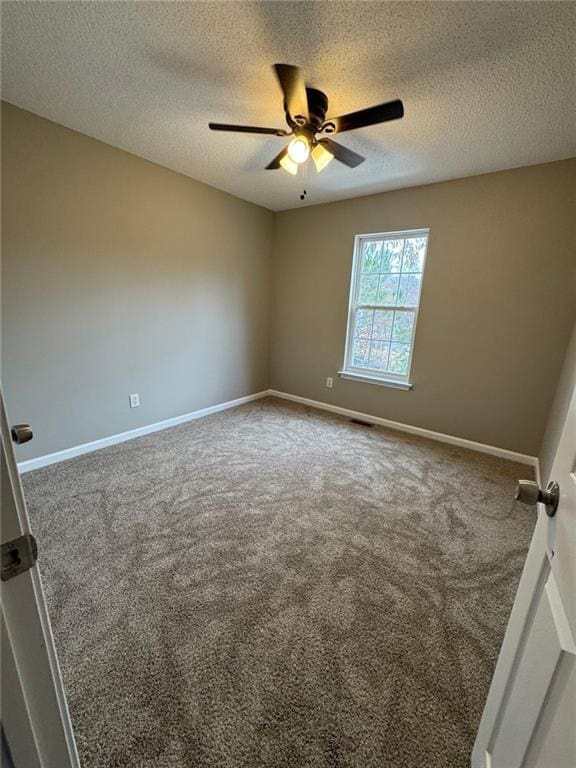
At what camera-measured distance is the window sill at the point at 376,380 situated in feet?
11.3

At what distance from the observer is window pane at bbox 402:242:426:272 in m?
3.22

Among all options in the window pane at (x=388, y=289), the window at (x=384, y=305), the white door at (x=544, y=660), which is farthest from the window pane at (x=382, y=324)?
the white door at (x=544, y=660)

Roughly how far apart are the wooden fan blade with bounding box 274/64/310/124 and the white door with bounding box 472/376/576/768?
1.66 metres

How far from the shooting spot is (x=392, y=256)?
342 cm

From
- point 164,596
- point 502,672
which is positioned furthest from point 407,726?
point 164,596

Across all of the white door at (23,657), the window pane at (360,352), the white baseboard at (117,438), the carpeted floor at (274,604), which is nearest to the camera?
the white door at (23,657)

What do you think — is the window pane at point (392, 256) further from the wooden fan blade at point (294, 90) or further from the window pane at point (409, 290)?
the wooden fan blade at point (294, 90)

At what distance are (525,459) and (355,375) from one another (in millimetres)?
1782

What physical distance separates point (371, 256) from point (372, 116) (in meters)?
2.04

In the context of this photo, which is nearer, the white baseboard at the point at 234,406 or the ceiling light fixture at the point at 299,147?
the ceiling light fixture at the point at 299,147

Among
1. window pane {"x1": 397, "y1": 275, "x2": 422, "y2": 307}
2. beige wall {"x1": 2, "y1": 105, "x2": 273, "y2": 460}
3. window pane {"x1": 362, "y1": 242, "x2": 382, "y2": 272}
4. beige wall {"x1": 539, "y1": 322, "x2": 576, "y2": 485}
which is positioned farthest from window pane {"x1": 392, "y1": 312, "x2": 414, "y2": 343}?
beige wall {"x1": 2, "y1": 105, "x2": 273, "y2": 460}

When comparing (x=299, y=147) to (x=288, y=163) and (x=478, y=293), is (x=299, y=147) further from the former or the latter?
(x=478, y=293)

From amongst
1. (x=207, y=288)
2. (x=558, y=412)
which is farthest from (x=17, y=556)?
(x=207, y=288)

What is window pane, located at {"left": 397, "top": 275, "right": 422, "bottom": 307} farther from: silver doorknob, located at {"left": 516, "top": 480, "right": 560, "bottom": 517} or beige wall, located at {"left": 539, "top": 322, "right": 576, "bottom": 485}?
silver doorknob, located at {"left": 516, "top": 480, "right": 560, "bottom": 517}
